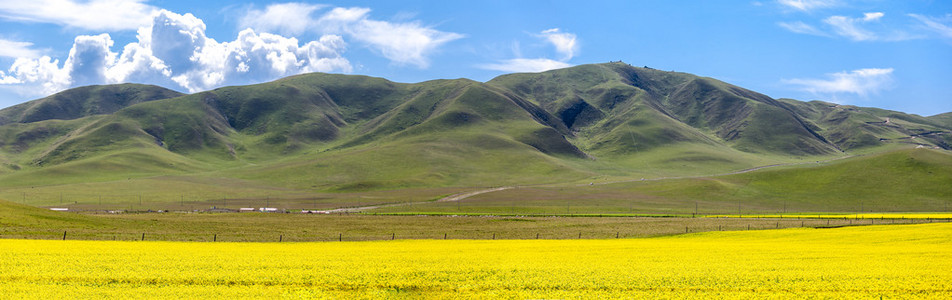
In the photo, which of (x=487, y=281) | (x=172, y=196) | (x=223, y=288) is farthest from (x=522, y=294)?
(x=172, y=196)

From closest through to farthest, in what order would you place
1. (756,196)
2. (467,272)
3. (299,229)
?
1. (467,272)
2. (299,229)
3. (756,196)

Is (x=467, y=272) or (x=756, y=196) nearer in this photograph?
(x=467, y=272)

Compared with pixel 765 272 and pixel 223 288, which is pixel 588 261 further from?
pixel 223 288

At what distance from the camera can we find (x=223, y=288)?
27641mm

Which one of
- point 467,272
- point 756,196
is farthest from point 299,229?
point 756,196

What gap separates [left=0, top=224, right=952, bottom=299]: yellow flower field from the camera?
89.4 ft

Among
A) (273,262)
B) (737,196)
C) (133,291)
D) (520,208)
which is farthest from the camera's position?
(737,196)

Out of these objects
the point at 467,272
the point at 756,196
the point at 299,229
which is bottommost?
the point at 299,229

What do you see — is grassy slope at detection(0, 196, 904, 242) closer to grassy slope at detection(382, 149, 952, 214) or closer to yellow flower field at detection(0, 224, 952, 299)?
yellow flower field at detection(0, 224, 952, 299)

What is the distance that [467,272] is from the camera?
111 feet

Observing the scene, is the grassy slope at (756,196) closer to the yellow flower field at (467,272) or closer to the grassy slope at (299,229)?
the grassy slope at (299,229)

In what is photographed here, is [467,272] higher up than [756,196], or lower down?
higher up

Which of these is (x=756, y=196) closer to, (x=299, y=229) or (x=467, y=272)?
(x=299, y=229)

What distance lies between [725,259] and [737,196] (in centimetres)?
15166
